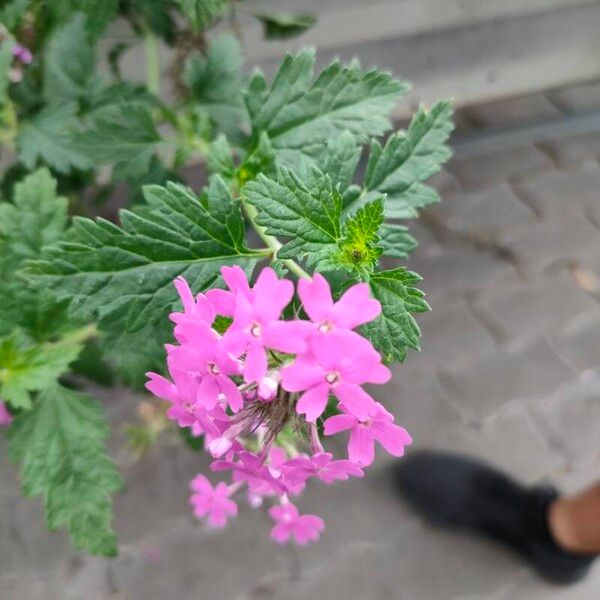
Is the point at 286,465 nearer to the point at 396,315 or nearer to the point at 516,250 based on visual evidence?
the point at 396,315

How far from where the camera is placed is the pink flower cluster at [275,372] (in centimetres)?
62

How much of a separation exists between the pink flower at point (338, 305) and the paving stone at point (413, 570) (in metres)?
1.38

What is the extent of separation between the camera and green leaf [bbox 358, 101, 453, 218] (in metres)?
0.92

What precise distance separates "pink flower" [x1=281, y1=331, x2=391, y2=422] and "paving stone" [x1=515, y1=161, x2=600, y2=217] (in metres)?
2.06

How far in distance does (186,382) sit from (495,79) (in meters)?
2.26

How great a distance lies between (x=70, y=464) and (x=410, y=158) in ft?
2.11

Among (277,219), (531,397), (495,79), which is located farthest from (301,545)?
(495,79)

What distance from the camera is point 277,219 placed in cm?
78

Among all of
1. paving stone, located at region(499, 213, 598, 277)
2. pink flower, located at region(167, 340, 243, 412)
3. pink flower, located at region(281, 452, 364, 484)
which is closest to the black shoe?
paving stone, located at region(499, 213, 598, 277)

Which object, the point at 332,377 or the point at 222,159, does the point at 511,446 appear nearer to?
the point at 222,159

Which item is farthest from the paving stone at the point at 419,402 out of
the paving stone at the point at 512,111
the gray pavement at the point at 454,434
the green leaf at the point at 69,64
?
the green leaf at the point at 69,64

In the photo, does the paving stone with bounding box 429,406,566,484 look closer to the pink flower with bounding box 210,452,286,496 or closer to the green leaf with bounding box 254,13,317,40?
the green leaf with bounding box 254,13,317,40

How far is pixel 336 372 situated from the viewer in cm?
62

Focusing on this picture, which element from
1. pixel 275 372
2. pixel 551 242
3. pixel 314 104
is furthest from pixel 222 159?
pixel 551 242
